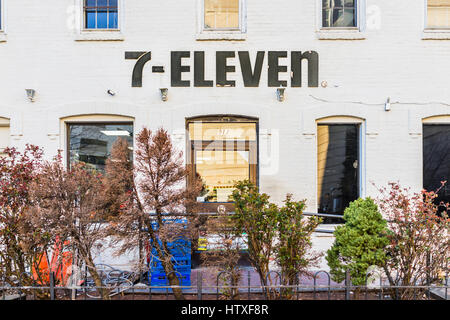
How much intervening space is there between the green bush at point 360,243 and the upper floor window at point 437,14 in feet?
14.8

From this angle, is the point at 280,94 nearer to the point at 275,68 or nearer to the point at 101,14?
the point at 275,68

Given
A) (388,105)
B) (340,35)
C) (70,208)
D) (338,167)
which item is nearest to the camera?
(70,208)

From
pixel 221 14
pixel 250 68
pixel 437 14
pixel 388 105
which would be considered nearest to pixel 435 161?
pixel 388 105

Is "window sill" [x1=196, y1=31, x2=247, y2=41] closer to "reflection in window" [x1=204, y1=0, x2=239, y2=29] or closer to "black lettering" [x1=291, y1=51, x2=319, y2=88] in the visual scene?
"reflection in window" [x1=204, y1=0, x2=239, y2=29]

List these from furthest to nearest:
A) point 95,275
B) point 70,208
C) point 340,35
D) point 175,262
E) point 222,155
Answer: point 222,155, point 340,35, point 175,262, point 95,275, point 70,208

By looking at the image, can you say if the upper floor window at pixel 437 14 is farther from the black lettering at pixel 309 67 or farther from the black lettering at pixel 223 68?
the black lettering at pixel 223 68

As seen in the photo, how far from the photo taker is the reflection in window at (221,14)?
6.65 metres

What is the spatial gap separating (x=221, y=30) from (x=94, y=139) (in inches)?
140

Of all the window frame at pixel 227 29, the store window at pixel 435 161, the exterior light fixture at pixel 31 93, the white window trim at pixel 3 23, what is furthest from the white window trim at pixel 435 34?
the white window trim at pixel 3 23

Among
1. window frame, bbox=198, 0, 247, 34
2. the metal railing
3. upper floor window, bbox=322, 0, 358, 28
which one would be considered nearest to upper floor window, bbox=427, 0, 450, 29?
upper floor window, bbox=322, 0, 358, 28

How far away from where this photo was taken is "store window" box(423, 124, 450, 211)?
257 inches

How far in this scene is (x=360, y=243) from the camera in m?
4.64
